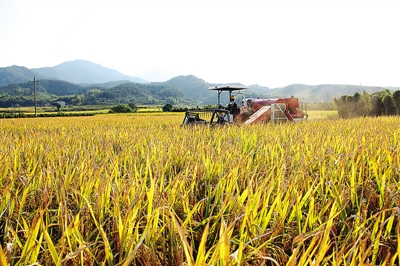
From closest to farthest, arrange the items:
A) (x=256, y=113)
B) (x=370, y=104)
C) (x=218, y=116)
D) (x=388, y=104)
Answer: (x=218, y=116)
(x=256, y=113)
(x=388, y=104)
(x=370, y=104)

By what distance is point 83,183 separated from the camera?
2.11 metres

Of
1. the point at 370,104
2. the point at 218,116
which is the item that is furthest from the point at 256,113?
the point at 370,104

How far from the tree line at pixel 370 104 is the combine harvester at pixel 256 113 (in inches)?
453

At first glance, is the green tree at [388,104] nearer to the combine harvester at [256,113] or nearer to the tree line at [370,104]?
the tree line at [370,104]

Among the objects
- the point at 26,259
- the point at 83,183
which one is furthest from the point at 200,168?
the point at 26,259

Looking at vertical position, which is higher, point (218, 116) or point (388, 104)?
point (388, 104)

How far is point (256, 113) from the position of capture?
31.7ft

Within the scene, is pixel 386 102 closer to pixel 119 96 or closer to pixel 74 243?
pixel 74 243

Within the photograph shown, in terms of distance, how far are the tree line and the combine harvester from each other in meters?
→ 11.5

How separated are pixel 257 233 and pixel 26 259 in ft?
3.29

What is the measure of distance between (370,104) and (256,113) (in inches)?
580

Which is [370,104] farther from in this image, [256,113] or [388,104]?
[256,113]

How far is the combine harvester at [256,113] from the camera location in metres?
9.38

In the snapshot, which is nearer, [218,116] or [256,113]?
[218,116]
